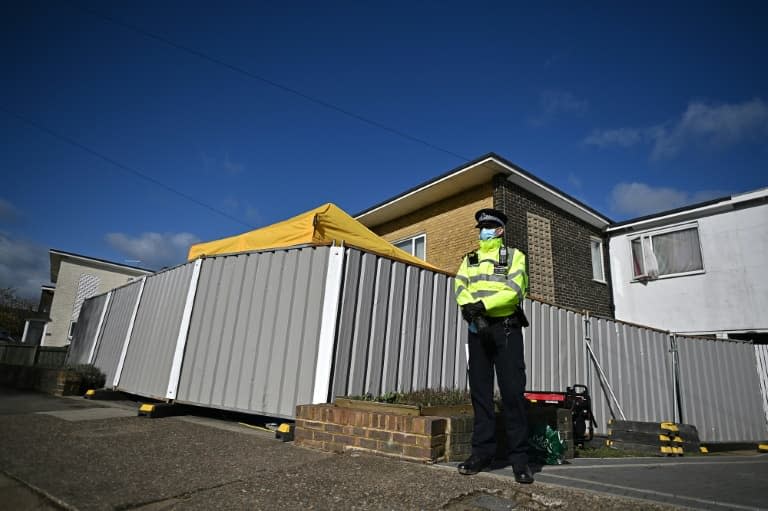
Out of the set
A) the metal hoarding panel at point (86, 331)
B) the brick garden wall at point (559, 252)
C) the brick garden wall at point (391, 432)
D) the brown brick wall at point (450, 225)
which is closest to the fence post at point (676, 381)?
the brick garden wall at point (559, 252)

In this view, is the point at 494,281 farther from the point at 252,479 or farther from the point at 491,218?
the point at 252,479

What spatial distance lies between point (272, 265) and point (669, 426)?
6.49m

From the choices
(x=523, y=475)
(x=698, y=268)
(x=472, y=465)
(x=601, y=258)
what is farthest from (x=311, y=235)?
(x=698, y=268)

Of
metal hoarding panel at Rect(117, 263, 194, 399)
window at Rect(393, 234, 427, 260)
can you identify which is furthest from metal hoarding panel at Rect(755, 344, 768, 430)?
metal hoarding panel at Rect(117, 263, 194, 399)

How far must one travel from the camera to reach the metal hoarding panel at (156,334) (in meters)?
6.36

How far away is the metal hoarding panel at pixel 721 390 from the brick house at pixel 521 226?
110 inches

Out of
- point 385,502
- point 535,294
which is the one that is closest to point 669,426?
Result: point 535,294

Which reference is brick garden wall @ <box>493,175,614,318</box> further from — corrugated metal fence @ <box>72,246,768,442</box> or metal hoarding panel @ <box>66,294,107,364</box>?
metal hoarding panel @ <box>66,294,107,364</box>

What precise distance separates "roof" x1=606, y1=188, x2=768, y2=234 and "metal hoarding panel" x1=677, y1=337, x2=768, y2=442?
12.2ft

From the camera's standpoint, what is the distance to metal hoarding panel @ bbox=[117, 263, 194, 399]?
6359mm

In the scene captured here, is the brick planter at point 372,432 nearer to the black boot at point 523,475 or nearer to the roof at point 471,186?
the black boot at point 523,475

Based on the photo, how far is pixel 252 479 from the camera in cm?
286

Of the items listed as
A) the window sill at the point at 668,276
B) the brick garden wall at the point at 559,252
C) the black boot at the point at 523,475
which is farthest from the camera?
the window sill at the point at 668,276

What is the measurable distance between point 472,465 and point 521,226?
8418 millimetres
